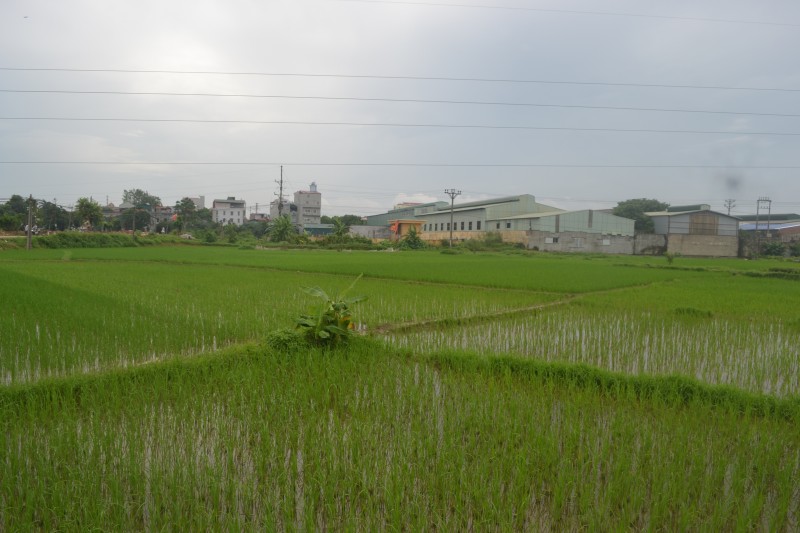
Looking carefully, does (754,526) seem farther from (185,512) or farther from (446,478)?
(185,512)

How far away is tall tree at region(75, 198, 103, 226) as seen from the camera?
137 ft

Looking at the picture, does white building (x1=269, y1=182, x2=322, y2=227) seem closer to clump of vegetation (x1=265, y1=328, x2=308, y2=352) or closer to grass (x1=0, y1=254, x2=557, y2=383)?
grass (x1=0, y1=254, x2=557, y2=383)

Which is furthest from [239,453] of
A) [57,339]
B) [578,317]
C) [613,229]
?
[613,229]

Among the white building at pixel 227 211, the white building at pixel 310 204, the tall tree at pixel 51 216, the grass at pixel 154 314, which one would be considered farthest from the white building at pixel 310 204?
the grass at pixel 154 314

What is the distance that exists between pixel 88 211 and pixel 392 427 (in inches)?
1880

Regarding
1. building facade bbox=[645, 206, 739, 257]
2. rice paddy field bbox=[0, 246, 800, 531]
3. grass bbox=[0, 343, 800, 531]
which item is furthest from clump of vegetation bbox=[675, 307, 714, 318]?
building facade bbox=[645, 206, 739, 257]

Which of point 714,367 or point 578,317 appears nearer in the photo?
point 714,367

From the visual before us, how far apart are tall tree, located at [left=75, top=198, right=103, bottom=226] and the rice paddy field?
138ft

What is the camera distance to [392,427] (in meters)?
3.14

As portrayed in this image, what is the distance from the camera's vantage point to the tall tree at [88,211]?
41875mm

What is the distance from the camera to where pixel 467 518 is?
215 centimetres

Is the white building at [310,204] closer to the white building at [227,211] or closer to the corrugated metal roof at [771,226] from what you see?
the white building at [227,211]

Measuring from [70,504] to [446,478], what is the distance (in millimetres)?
1703

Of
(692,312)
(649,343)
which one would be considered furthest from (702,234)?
(649,343)
